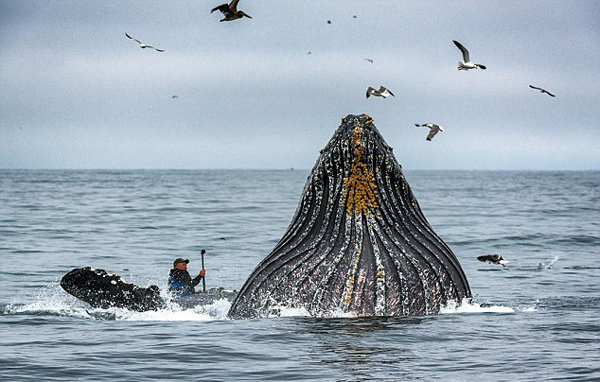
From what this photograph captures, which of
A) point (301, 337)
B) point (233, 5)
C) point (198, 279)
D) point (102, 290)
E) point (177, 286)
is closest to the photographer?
point (301, 337)

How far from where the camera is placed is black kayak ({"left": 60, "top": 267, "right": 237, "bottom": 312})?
10.7 m

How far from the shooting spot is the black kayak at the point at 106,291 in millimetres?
10727

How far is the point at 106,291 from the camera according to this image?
1084 cm

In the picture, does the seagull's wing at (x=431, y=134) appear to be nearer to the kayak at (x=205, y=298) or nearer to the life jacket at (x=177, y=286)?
the kayak at (x=205, y=298)

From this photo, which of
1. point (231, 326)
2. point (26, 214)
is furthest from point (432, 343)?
point (26, 214)

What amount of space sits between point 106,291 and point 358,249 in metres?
2.87

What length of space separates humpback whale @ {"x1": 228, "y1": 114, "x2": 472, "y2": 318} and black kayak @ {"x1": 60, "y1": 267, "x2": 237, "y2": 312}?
5.92ft

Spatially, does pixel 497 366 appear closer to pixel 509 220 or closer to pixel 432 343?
pixel 432 343

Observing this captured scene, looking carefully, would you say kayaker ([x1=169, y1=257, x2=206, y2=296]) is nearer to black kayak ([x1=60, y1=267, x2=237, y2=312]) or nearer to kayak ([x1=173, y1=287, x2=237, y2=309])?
kayak ([x1=173, y1=287, x2=237, y2=309])

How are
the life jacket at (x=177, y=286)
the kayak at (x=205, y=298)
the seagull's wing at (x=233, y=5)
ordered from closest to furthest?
the kayak at (x=205, y=298)
the life jacket at (x=177, y=286)
the seagull's wing at (x=233, y=5)

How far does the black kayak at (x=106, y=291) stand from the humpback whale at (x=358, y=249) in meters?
1.80

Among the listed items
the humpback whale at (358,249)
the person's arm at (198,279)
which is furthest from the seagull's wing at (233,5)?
the humpback whale at (358,249)

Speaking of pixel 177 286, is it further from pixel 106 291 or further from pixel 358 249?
pixel 358 249

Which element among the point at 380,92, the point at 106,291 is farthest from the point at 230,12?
the point at 106,291
